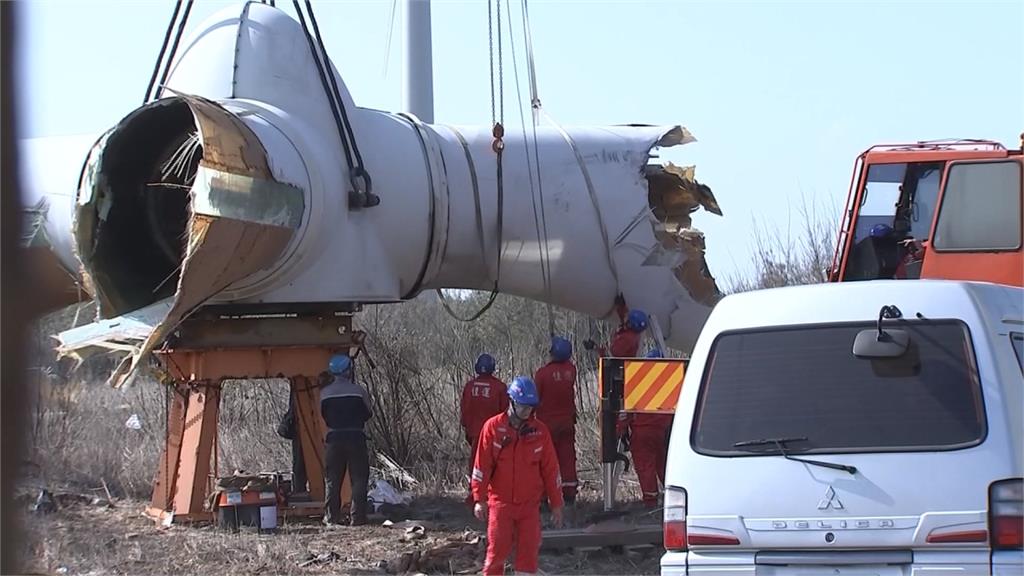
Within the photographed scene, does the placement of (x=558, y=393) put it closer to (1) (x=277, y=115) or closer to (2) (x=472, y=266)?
(2) (x=472, y=266)

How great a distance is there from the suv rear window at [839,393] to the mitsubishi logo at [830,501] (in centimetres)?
19

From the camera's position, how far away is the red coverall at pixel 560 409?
12.8 meters

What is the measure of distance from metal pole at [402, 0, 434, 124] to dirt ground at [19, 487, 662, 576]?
884 centimetres

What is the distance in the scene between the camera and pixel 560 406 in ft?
42.2

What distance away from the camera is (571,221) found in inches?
501

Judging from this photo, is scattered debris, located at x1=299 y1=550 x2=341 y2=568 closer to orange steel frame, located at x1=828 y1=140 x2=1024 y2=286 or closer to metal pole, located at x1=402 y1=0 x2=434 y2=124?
orange steel frame, located at x1=828 y1=140 x2=1024 y2=286

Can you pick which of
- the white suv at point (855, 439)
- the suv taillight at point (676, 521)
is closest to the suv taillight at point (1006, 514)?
the white suv at point (855, 439)

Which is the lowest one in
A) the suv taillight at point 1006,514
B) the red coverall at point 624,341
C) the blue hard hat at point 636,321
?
the suv taillight at point 1006,514

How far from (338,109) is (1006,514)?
737 cm

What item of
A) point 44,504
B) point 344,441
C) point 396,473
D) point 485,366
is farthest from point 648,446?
point 44,504

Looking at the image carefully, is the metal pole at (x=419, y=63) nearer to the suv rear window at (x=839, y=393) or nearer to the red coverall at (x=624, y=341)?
the red coverall at (x=624, y=341)

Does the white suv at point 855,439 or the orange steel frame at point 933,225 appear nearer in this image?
the white suv at point 855,439

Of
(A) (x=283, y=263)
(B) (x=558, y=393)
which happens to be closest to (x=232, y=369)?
(A) (x=283, y=263)

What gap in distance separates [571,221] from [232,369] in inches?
134
